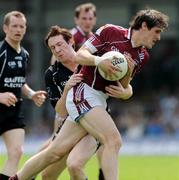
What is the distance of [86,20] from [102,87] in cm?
384

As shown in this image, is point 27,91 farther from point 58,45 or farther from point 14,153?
point 58,45

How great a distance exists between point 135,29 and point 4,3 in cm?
1827

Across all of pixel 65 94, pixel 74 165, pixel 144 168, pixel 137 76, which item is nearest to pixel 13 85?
pixel 65 94

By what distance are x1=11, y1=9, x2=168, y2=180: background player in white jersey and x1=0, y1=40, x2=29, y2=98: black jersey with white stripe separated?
1391mm

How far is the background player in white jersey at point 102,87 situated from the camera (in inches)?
350

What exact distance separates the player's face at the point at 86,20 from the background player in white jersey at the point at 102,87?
3545mm

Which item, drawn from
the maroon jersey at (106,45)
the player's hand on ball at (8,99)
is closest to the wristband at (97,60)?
the maroon jersey at (106,45)

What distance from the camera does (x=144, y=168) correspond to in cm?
1614

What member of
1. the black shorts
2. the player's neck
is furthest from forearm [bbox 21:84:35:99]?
the player's neck

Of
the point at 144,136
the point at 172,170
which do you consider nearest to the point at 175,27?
the point at 144,136

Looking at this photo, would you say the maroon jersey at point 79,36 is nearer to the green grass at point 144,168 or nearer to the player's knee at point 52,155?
the green grass at point 144,168

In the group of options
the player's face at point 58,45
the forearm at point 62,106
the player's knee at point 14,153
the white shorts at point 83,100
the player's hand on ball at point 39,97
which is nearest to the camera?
the white shorts at point 83,100

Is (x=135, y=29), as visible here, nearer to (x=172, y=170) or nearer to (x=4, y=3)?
(x=172, y=170)

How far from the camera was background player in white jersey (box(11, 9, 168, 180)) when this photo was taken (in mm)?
8883
